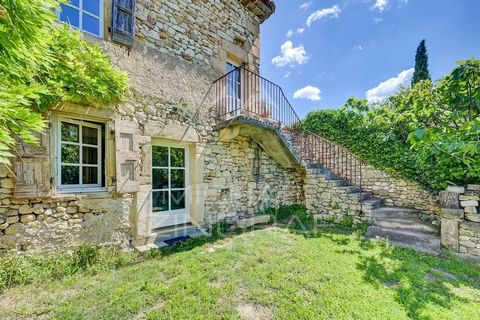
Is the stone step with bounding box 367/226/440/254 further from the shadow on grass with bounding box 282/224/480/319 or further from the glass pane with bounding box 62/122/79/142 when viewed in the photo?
the glass pane with bounding box 62/122/79/142

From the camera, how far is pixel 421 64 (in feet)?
34.9

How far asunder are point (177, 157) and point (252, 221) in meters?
2.59

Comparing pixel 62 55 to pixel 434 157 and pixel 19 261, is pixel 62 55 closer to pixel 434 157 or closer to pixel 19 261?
pixel 19 261

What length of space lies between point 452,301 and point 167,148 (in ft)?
16.7

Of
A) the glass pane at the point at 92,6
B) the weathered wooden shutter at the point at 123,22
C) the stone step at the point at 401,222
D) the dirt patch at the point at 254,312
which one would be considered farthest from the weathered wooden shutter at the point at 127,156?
the stone step at the point at 401,222

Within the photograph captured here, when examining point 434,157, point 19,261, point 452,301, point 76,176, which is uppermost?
point 434,157

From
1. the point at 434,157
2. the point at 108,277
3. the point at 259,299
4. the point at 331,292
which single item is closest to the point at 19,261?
the point at 108,277

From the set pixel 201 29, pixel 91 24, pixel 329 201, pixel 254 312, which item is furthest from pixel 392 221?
pixel 91 24

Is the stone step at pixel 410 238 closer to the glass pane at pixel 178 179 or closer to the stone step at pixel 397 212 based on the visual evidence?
the stone step at pixel 397 212

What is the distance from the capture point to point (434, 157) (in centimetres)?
467

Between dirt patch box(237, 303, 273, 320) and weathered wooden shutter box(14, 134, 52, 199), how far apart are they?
3.08 meters

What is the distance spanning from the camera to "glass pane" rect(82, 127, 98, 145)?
3495 millimetres

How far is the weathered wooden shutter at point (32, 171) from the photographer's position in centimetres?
274

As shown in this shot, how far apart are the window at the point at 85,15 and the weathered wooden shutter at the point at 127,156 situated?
169 centimetres
